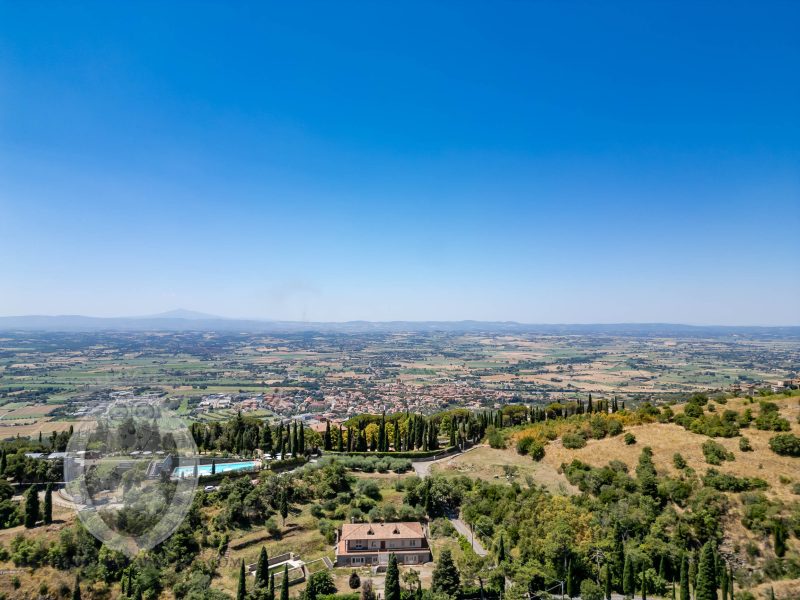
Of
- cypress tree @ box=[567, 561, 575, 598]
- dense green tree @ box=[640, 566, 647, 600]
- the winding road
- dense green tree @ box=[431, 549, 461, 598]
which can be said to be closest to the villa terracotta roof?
the winding road

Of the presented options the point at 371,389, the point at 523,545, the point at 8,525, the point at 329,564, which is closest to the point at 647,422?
the point at 523,545

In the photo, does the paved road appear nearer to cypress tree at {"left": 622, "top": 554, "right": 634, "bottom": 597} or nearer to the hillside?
the hillside

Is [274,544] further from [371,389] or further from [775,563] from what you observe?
[371,389]

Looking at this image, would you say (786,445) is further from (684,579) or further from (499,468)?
(499,468)

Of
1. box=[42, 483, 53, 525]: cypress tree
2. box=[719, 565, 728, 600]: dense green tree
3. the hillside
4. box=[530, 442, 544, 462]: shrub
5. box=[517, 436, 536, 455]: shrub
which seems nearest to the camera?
box=[719, 565, 728, 600]: dense green tree

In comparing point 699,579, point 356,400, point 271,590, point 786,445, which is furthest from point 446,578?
point 356,400
